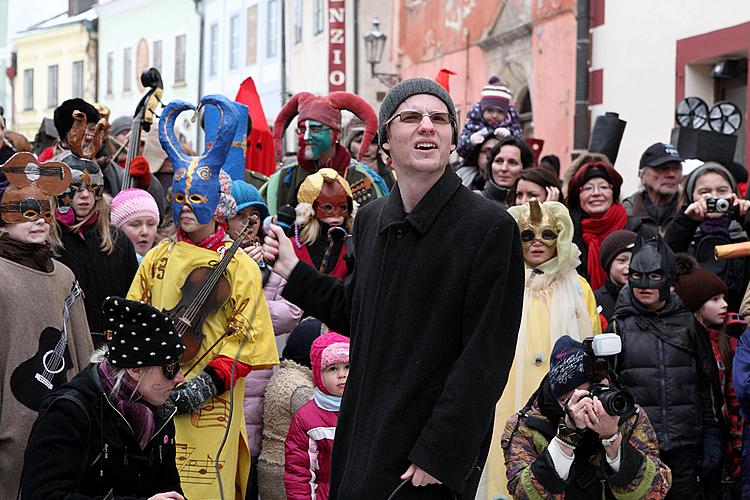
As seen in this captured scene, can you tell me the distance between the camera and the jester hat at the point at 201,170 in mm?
5535

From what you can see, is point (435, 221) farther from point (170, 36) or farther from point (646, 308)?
point (170, 36)

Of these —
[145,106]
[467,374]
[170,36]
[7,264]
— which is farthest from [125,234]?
[170,36]

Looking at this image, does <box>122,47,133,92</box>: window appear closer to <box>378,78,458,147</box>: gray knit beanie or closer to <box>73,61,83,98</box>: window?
<box>73,61,83,98</box>: window

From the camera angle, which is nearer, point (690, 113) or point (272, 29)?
point (690, 113)

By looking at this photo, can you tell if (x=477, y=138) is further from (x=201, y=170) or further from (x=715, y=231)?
(x=201, y=170)

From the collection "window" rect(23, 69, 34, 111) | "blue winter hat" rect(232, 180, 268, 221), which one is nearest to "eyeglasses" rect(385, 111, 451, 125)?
"blue winter hat" rect(232, 180, 268, 221)

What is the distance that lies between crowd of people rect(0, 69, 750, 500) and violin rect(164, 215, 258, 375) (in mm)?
12

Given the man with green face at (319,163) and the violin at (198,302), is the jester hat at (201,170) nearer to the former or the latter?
the violin at (198,302)

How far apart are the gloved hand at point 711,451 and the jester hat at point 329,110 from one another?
3.24 m

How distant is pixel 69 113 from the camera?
7.25 meters

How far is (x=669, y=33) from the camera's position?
12.5 m

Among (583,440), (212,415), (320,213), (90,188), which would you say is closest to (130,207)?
(90,188)

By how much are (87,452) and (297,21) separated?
24.6 meters

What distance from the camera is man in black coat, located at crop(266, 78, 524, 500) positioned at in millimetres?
3541
